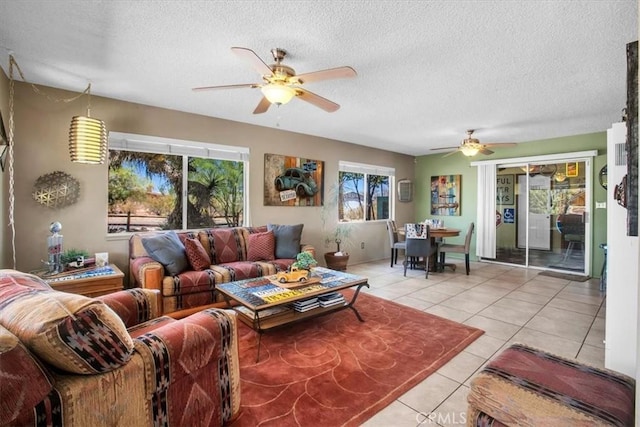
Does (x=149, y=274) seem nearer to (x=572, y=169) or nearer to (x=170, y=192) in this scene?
(x=170, y=192)

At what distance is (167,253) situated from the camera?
3.25 m

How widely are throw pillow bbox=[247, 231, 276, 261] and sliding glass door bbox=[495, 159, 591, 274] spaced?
4878mm

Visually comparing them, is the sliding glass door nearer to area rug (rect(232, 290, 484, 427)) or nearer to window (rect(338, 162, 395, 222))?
window (rect(338, 162, 395, 222))

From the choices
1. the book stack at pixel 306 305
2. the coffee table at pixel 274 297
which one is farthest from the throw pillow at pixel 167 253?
the book stack at pixel 306 305

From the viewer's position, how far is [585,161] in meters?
5.11

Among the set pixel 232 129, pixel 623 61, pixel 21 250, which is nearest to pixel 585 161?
pixel 623 61

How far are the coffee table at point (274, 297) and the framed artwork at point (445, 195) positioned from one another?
473 cm

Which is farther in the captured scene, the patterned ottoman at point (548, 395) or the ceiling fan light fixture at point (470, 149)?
the ceiling fan light fixture at point (470, 149)

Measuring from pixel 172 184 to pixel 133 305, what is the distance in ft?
8.03

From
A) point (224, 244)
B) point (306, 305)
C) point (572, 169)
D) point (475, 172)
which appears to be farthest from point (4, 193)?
point (572, 169)

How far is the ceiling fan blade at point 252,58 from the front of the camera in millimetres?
1829

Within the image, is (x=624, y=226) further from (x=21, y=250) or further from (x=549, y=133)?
(x=21, y=250)

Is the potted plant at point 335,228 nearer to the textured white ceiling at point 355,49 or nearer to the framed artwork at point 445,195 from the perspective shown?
the textured white ceiling at point 355,49

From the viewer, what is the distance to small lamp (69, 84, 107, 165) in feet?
9.34
